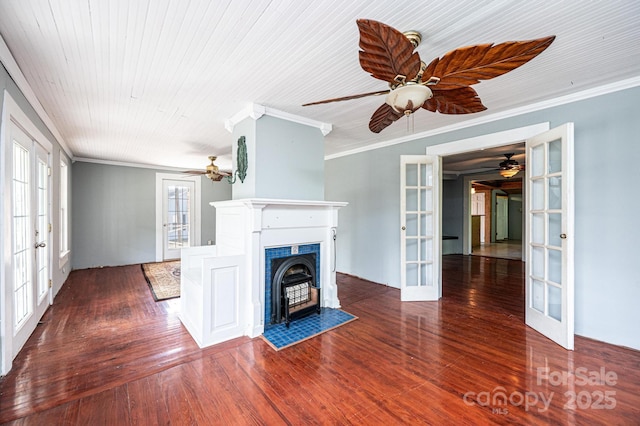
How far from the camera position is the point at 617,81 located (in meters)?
2.50

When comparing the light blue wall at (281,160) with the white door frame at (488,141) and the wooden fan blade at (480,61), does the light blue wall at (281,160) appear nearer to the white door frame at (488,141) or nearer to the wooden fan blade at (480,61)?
the white door frame at (488,141)

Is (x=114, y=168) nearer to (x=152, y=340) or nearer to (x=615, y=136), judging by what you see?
(x=152, y=340)

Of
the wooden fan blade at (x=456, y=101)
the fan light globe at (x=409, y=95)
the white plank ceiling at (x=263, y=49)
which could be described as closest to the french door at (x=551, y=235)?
the white plank ceiling at (x=263, y=49)

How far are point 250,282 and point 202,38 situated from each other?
2.17 m

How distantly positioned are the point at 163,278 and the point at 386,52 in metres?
5.34

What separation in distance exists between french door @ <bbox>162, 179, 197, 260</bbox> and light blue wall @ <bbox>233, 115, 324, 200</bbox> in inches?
172

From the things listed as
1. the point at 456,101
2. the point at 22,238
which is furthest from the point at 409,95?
the point at 22,238

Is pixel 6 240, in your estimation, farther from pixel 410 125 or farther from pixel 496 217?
pixel 496 217

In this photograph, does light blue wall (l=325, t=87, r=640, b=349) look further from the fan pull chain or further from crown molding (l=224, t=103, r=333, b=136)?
crown molding (l=224, t=103, r=333, b=136)

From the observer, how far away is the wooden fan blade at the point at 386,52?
1.24m

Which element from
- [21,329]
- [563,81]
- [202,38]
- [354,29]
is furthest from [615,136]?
[21,329]

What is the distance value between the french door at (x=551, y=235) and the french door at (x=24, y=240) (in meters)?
4.73

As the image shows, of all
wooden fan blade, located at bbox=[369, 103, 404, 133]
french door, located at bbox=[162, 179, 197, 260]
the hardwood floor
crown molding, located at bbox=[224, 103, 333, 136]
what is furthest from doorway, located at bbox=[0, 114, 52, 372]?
french door, located at bbox=[162, 179, 197, 260]

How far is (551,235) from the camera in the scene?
2830 millimetres
